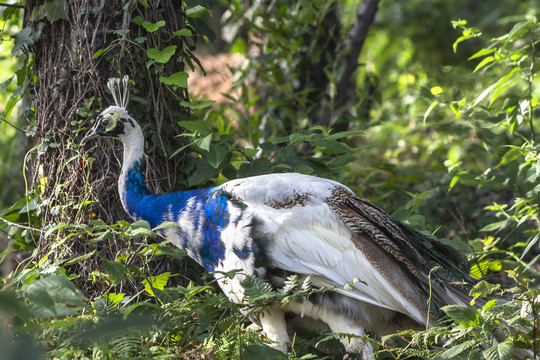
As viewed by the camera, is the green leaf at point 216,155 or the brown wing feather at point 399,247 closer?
the brown wing feather at point 399,247

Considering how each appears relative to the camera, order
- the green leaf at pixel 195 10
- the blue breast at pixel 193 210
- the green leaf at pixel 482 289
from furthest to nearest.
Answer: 1. the green leaf at pixel 195 10
2. the blue breast at pixel 193 210
3. the green leaf at pixel 482 289

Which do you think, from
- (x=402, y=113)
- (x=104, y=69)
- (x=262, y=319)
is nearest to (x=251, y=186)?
(x=262, y=319)

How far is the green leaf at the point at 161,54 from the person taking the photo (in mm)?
3232

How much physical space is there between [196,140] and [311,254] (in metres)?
0.85

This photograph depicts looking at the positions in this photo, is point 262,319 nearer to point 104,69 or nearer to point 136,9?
point 104,69

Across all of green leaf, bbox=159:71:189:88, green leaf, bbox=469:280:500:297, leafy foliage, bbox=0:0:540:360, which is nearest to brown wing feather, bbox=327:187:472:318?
leafy foliage, bbox=0:0:540:360

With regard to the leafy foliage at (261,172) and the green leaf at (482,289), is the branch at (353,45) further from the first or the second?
the green leaf at (482,289)

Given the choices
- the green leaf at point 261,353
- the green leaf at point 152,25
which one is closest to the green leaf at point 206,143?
the green leaf at point 152,25

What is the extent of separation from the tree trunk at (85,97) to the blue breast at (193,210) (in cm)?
25

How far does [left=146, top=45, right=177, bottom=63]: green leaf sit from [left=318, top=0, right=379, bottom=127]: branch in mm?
2191

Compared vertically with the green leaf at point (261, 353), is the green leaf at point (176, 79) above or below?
above

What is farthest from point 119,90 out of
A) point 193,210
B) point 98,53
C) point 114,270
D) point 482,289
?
point 482,289

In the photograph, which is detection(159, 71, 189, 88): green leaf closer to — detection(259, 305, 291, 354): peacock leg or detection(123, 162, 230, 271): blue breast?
detection(123, 162, 230, 271): blue breast

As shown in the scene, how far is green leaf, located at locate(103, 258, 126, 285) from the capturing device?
2.42 m
